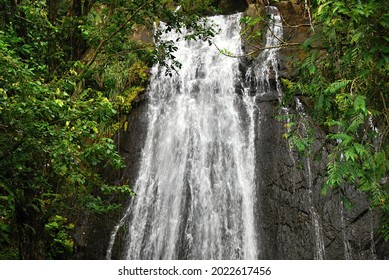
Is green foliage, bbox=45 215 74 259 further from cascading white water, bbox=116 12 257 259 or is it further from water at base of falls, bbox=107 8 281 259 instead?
cascading white water, bbox=116 12 257 259

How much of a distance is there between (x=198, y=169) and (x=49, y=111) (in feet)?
21.0

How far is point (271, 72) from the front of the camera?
11.8 m

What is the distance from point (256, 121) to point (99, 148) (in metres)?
6.91

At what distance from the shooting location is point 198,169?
1042 centimetres

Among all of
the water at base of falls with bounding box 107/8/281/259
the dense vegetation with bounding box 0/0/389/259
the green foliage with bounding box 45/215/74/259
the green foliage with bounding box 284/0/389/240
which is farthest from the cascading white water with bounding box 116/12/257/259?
the green foliage with bounding box 284/0/389/240

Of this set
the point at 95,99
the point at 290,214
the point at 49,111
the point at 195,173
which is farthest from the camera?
the point at 195,173

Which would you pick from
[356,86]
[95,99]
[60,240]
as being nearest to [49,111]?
[95,99]

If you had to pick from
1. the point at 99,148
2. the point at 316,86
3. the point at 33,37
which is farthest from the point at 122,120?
the point at 316,86

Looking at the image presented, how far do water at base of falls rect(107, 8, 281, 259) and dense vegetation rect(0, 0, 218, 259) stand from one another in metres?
2.56

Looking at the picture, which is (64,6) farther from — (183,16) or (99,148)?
(99,148)

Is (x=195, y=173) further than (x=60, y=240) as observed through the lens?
Yes

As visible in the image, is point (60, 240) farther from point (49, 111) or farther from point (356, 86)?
point (356, 86)

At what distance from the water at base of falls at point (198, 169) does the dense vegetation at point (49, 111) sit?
256 centimetres

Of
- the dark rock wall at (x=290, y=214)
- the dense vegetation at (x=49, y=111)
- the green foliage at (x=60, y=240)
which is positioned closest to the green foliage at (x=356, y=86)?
the dense vegetation at (x=49, y=111)
